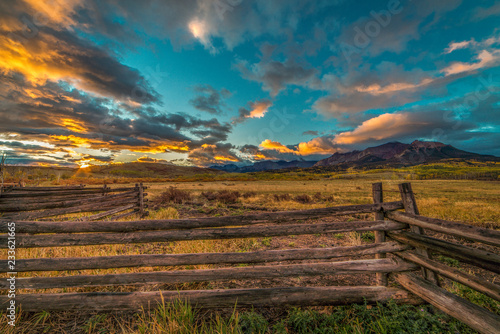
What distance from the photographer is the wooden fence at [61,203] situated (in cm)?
617

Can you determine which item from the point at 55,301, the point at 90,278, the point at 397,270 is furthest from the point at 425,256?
the point at 55,301

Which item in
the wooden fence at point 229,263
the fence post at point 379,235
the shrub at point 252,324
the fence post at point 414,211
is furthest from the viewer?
the fence post at point 379,235

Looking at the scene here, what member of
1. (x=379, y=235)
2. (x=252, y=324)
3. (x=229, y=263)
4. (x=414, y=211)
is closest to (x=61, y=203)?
(x=229, y=263)

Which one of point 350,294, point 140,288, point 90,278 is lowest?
point 140,288

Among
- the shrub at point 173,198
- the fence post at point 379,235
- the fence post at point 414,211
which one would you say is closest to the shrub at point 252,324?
the fence post at point 379,235

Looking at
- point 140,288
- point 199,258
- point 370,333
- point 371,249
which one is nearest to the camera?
point 370,333

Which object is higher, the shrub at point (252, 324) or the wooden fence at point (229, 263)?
the wooden fence at point (229, 263)

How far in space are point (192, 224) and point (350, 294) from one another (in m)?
2.81

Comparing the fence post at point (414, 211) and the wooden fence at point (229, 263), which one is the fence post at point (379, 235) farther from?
the fence post at point (414, 211)

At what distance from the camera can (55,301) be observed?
10.1 ft

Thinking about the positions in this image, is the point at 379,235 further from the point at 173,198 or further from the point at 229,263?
the point at 173,198

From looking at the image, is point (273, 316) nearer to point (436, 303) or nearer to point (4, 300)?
point (436, 303)

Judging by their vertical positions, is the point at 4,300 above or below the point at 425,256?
below

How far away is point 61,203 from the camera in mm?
7027
